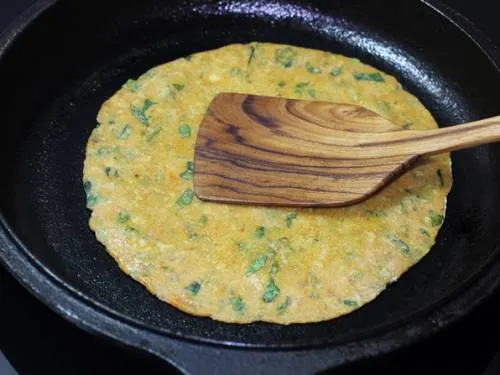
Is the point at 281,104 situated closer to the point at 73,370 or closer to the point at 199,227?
the point at 199,227

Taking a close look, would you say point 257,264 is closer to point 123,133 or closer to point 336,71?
point 123,133

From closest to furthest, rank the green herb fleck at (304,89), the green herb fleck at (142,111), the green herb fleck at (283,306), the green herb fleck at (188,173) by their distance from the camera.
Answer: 1. the green herb fleck at (283,306)
2. the green herb fleck at (188,173)
3. the green herb fleck at (142,111)
4. the green herb fleck at (304,89)

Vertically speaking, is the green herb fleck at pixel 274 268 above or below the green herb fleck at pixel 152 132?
below

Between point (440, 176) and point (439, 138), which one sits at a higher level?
point (439, 138)

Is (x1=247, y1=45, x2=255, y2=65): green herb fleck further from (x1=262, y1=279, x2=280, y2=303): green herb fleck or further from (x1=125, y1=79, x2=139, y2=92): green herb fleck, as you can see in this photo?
(x1=262, y1=279, x2=280, y2=303): green herb fleck

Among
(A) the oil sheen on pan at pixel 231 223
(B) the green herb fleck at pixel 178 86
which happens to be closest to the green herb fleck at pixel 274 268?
(A) the oil sheen on pan at pixel 231 223

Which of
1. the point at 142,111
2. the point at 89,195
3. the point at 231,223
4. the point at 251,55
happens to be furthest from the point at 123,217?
the point at 251,55

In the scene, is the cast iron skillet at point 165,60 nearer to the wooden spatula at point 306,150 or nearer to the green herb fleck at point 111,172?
the green herb fleck at point 111,172

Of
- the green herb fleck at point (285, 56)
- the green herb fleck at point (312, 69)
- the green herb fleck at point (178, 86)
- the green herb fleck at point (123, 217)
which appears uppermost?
the green herb fleck at point (285, 56)
